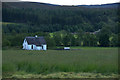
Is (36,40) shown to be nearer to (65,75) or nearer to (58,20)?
(58,20)

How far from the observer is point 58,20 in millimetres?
10383

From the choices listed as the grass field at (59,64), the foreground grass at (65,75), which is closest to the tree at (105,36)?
the grass field at (59,64)

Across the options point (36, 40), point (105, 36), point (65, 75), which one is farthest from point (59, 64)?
point (36, 40)

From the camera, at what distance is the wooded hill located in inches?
376

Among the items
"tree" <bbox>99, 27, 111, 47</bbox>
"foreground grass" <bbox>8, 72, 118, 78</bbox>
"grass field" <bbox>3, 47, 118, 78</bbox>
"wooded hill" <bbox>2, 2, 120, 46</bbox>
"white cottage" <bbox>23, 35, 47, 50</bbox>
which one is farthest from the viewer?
"white cottage" <bbox>23, 35, 47, 50</bbox>

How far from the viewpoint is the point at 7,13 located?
996 cm

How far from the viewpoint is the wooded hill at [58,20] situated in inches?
376

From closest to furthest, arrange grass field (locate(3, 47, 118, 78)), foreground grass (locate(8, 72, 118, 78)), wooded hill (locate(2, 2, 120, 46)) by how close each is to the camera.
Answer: foreground grass (locate(8, 72, 118, 78)) → grass field (locate(3, 47, 118, 78)) → wooded hill (locate(2, 2, 120, 46))

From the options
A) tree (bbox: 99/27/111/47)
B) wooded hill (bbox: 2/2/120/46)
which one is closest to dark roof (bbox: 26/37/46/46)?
wooded hill (bbox: 2/2/120/46)

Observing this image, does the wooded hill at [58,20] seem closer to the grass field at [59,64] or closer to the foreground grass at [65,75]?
the grass field at [59,64]

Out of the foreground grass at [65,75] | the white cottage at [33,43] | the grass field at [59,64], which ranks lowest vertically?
the foreground grass at [65,75]

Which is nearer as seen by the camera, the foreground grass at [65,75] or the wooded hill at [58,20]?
the foreground grass at [65,75]

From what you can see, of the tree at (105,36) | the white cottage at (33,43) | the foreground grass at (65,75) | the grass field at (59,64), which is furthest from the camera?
the white cottage at (33,43)

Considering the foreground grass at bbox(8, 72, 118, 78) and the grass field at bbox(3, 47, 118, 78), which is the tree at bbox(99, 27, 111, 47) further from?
the foreground grass at bbox(8, 72, 118, 78)
